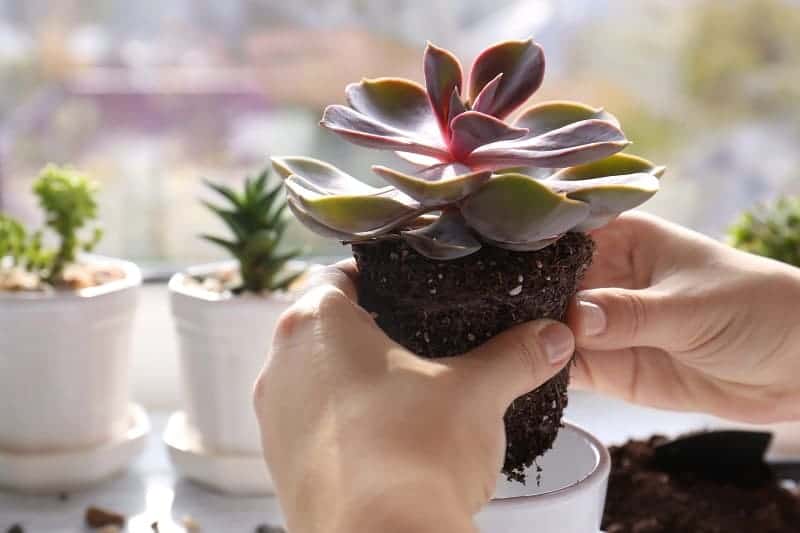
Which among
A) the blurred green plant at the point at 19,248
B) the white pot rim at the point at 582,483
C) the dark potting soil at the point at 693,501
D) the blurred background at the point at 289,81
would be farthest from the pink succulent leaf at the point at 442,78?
the blurred background at the point at 289,81

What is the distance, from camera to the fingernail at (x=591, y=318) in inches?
26.6

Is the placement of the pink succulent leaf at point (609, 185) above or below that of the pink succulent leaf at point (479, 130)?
below

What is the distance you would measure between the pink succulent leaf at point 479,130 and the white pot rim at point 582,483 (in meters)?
0.21

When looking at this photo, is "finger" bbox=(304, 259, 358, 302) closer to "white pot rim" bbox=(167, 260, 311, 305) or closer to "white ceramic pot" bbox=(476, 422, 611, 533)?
"white ceramic pot" bbox=(476, 422, 611, 533)

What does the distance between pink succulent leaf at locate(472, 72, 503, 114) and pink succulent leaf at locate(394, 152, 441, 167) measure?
0.14 feet

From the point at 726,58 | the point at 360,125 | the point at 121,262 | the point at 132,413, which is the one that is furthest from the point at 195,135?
the point at 360,125

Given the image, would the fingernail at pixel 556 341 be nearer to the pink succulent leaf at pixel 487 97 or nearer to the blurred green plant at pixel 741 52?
the pink succulent leaf at pixel 487 97

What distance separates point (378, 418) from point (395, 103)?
241 mm

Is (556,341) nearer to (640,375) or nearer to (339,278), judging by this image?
(339,278)

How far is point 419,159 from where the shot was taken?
67cm

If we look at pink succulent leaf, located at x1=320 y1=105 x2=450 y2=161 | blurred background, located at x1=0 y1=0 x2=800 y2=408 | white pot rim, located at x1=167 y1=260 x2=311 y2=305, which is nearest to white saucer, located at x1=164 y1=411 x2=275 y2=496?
white pot rim, located at x1=167 y1=260 x2=311 y2=305

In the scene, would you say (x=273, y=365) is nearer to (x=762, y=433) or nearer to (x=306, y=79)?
(x=762, y=433)

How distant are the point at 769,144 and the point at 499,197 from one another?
1176 millimetres

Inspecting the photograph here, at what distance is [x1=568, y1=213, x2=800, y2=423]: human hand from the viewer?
0.71 m
